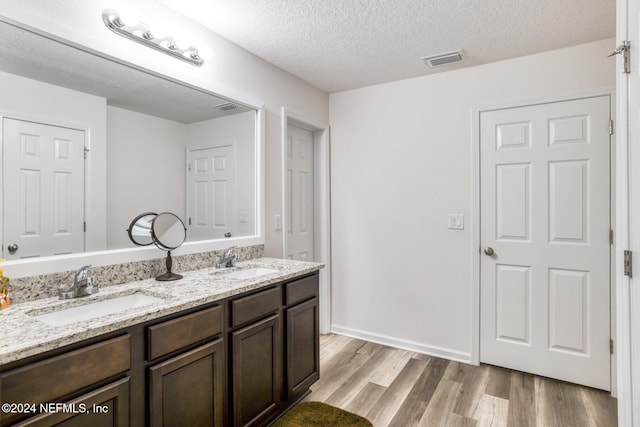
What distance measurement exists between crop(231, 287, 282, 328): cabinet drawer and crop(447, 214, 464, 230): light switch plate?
64.2 inches

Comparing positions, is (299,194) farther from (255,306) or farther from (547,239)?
(547,239)

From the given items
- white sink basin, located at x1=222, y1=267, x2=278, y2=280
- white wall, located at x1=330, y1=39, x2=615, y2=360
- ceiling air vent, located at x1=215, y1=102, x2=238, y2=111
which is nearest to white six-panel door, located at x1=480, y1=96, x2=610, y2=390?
white wall, located at x1=330, y1=39, x2=615, y2=360

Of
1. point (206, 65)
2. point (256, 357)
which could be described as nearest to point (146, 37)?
point (206, 65)

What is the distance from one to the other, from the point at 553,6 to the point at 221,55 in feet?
6.65

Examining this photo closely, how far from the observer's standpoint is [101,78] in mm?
1702

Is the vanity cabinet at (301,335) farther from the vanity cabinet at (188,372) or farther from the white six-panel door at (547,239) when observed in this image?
the white six-panel door at (547,239)

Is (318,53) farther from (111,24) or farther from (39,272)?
(39,272)

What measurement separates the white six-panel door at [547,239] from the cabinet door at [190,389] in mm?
2151

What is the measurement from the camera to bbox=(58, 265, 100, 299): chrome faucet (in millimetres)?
1469

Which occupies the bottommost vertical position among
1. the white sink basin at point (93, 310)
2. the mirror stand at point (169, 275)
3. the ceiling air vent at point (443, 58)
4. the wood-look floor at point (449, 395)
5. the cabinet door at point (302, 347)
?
the wood-look floor at point (449, 395)

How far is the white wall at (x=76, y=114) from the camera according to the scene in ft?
4.65

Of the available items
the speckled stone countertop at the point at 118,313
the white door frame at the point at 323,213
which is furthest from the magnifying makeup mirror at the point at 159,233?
the white door frame at the point at 323,213

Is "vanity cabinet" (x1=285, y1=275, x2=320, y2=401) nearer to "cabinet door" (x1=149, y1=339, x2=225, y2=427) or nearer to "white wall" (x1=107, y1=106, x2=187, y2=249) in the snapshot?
"cabinet door" (x1=149, y1=339, x2=225, y2=427)

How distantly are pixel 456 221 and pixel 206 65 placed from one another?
2.23 m
